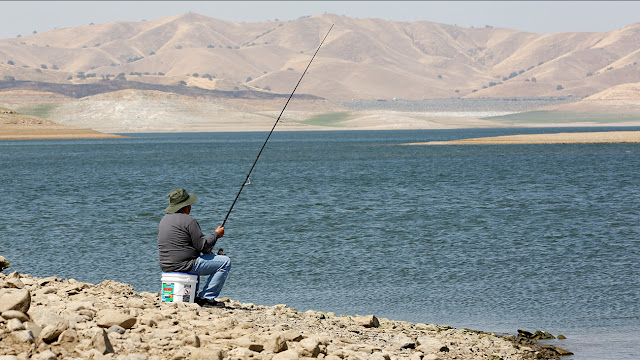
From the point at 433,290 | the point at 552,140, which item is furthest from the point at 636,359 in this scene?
the point at 552,140

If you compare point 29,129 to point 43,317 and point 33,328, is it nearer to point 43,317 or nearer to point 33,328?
point 43,317

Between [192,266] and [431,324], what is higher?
[192,266]

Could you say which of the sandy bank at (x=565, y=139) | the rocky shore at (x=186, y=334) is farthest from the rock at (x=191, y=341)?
the sandy bank at (x=565, y=139)

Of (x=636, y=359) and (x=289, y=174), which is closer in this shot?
(x=636, y=359)

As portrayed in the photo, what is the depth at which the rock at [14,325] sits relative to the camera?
7791 mm

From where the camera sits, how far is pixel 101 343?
7750mm

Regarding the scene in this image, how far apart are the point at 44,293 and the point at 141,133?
18464cm

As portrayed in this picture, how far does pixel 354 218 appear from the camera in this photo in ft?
91.9

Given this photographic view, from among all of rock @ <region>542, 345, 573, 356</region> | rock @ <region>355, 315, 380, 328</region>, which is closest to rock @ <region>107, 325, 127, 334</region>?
rock @ <region>355, 315, 380, 328</region>

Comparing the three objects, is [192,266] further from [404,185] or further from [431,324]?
[404,185]

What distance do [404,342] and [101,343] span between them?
4060 millimetres

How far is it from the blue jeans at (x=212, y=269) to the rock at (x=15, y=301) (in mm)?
2368

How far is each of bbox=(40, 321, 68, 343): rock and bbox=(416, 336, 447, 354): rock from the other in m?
4.50

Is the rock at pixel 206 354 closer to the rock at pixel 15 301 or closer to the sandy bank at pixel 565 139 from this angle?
the rock at pixel 15 301
